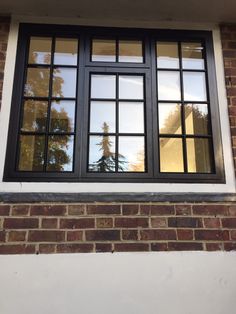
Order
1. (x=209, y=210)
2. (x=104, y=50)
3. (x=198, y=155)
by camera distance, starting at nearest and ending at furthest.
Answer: (x=209, y=210) < (x=198, y=155) < (x=104, y=50)

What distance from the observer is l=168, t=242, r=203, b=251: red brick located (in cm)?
234

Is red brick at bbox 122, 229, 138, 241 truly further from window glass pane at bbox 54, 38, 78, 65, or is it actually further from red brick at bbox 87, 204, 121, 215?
window glass pane at bbox 54, 38, 78, 65

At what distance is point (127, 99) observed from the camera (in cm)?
273

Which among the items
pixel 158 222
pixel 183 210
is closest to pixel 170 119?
pixel 183 210

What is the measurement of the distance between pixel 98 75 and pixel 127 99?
335 mm

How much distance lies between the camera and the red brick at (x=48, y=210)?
7.68 ft

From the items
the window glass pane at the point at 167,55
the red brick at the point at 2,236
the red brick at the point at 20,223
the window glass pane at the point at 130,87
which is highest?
the window glass pane at the point at 167,55

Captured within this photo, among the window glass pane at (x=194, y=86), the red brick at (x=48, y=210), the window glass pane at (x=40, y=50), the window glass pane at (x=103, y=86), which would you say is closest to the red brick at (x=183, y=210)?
the red brick at (x=48, y=210)

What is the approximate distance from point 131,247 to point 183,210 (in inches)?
18.9

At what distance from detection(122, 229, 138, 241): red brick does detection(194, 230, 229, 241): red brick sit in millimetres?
452

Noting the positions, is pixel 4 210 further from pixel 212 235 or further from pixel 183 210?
pixel 212 235

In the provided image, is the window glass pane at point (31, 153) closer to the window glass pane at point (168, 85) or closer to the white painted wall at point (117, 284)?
the white painted wall at point (117, 284)

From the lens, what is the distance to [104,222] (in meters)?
2.35

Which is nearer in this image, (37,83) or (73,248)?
(73,248)
